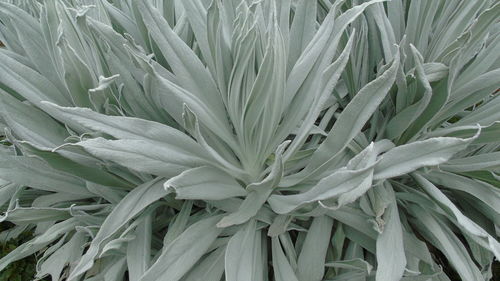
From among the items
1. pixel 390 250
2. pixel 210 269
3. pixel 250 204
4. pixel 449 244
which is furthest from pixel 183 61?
pixel 449 244

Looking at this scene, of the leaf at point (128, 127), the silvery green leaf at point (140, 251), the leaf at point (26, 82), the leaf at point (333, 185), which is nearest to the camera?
the leaf at point (333, 185)

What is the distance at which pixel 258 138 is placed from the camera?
1034 mm

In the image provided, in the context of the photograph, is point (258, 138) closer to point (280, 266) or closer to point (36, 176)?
point (280, 266)

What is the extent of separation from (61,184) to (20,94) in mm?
232

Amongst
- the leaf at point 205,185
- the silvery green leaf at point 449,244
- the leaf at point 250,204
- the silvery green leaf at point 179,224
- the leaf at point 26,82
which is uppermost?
the leaf at point 26,82

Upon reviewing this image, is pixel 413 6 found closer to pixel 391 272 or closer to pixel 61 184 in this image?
pixel 391 272

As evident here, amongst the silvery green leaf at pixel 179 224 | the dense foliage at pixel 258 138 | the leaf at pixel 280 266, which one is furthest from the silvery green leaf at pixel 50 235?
the leaf at pixel 280 266

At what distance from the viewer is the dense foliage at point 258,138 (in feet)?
3.09

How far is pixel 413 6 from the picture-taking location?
1.21m

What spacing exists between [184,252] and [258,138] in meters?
0.27

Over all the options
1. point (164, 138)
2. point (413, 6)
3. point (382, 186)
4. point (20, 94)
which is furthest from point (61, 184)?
point (413, 6)

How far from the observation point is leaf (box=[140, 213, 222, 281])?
3.13 ft

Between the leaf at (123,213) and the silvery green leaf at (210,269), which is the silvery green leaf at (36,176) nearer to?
the leaf at (123,213)

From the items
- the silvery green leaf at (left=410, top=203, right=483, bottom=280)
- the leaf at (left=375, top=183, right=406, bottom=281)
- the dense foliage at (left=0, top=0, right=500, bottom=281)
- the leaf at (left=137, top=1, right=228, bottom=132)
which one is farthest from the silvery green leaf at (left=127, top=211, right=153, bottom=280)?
the silvery green leaf at (left=410, top=203, right=483, bottom=280)
